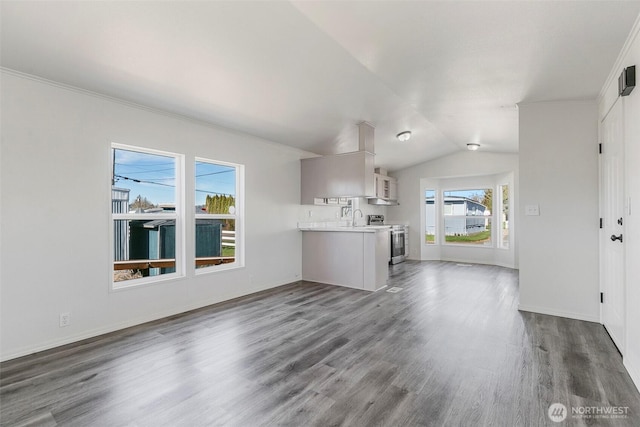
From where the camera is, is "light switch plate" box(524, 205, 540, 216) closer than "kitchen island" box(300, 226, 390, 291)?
Yes

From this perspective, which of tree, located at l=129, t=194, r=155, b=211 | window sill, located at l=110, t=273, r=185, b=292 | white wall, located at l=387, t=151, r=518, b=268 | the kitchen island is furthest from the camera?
white wall, located at l=387, t=151, r=518, b=268

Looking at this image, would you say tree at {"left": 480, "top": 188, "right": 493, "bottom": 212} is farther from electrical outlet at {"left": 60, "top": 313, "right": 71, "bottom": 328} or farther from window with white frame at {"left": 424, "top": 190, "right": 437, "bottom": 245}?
electrical outlet at {"left": 60, "top": 313, "right": 71, "bottom": 328}

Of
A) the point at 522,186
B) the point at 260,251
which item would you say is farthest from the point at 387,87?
the point at 260,251

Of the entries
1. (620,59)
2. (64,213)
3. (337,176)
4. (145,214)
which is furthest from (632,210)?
(64,213)

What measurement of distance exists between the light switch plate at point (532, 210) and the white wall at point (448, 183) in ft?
11.3

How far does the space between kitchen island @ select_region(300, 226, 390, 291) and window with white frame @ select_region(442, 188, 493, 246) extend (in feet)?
11.6

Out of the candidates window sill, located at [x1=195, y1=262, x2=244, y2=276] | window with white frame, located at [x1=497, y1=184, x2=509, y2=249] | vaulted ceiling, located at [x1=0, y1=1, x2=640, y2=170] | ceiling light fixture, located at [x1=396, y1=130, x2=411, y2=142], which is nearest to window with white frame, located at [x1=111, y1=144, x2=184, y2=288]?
window sill, located at [x1=195, y1=262, x2=244, y2=276]

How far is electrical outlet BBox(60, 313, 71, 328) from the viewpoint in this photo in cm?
283

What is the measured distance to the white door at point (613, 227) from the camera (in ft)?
8.36

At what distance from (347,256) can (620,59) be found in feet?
12.3

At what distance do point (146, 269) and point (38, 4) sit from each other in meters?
2.61

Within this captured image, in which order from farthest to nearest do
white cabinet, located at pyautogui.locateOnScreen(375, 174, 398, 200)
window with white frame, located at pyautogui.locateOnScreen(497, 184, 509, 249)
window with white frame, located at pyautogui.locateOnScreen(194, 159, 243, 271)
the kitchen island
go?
white cabinet, located at pyautogui.locateOnScreen(375, 174, 398, 200)
window with white frame, located at pyautogui.locateOnScreen(497, 184, 509, 249)
the kitchen island
window with white frame, located at pyautogui.locateOnScreen(194, 159, 243, 271)

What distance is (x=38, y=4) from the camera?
1.94m

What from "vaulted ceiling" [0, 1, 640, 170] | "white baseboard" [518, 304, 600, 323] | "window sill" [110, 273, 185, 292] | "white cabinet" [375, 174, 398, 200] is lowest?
"white baseboard" [518, 304, 600, 323]
